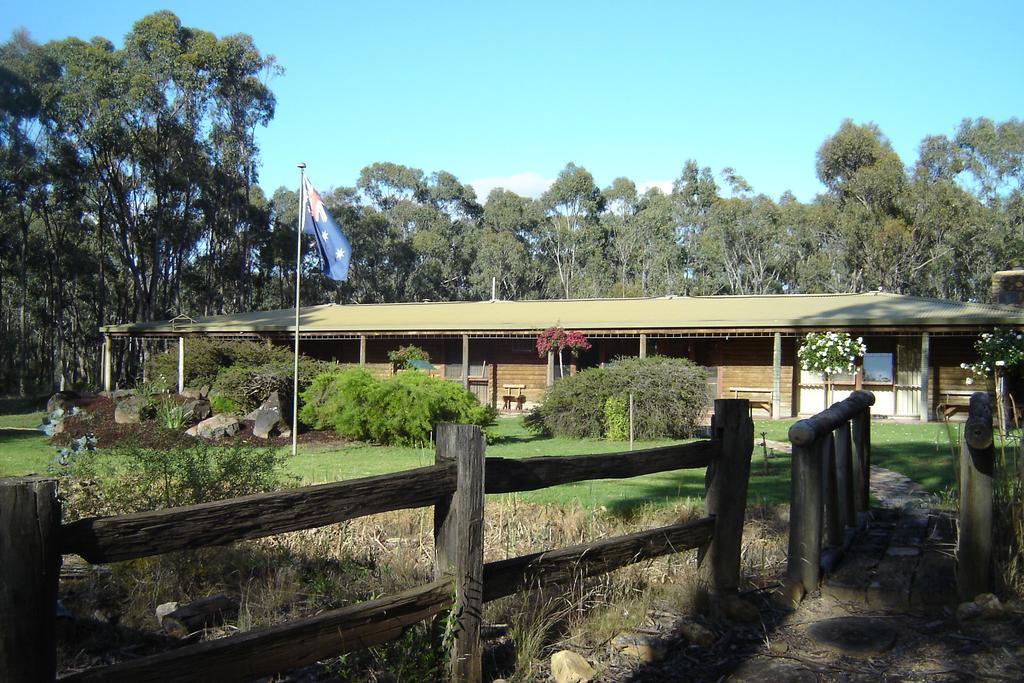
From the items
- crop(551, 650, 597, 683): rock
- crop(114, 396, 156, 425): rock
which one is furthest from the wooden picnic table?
crop(551, 650, 597, 683): rock

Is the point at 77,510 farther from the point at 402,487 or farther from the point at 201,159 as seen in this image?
the point at 201,159

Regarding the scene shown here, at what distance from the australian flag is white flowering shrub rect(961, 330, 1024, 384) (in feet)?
47.3

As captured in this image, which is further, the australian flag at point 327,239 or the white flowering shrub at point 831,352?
the white flowering shrub at point 831,352

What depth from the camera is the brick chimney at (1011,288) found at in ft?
80.3

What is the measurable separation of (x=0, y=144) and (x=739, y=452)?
3629cm

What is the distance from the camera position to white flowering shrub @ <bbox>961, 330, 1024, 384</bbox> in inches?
732

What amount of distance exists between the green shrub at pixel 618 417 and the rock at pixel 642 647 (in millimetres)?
10410

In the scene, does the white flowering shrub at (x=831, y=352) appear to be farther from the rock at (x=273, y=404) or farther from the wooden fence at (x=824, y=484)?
the wooden fence at (x=824, y=484)

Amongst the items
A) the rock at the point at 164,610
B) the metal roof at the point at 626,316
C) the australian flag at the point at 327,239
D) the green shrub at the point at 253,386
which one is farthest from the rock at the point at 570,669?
the metal roof at the point at 626,316

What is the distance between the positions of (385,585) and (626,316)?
20.9m

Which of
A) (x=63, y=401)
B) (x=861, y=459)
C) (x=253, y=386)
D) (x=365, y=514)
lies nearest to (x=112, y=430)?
(x=253, y=386)

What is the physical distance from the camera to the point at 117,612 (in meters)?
4.56

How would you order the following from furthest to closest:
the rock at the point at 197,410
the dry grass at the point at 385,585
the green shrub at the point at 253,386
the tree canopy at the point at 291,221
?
the tree canopy at the point at 291,221, the green shrub at the point at 253,386, the rock at the point at 197,410, the dry grass at the point at 385,585

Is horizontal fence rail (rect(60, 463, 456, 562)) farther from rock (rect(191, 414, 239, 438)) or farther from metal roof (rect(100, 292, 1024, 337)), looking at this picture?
metal roof (rect(100, 292, 1024, 337))
